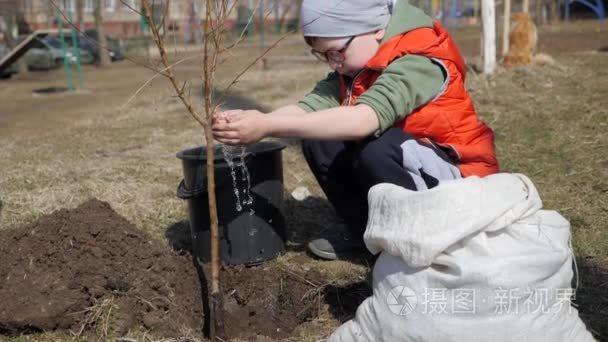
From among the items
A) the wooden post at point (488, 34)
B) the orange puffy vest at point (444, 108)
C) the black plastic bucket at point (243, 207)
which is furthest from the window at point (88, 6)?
the orange puffy vest at point (444, 108)

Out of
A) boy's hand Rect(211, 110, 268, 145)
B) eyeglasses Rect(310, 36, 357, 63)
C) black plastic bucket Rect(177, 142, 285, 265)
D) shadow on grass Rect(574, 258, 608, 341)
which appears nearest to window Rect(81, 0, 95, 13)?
black plastic bucket Rect(177, 142, 285, 265)

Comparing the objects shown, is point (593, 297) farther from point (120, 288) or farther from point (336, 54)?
point (120, 288)

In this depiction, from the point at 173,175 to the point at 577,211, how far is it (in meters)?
2.31

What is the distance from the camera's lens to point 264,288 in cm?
238

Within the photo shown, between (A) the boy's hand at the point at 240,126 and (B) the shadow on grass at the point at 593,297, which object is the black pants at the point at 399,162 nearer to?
(A) the boy's hand at the point at 240,126

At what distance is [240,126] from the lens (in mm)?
2010

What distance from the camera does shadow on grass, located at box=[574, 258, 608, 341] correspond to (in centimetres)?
211

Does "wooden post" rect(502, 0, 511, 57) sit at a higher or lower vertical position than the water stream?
higher

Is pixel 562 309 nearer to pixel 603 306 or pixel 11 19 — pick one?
pixel 603 306

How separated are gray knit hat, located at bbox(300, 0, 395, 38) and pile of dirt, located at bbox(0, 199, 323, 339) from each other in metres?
0.87

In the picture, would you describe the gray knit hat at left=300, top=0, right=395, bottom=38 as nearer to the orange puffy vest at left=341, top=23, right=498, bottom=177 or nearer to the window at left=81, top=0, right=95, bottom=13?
the orange puffy vest at left=341, top=23, right=498, bottom=177

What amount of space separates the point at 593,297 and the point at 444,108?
2.65ft

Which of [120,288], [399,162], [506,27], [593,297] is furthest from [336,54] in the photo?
[506,27]

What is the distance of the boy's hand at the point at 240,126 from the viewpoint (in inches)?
79.4
